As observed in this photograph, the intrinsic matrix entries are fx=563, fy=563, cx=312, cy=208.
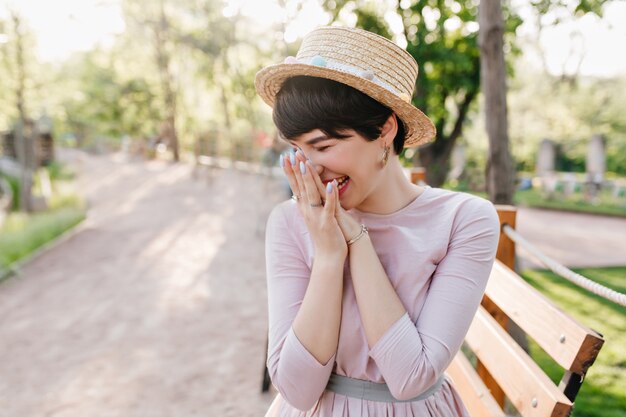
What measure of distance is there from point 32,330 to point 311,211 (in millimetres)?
5050

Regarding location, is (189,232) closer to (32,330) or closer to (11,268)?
(11,268)

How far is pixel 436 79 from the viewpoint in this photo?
5.79 m

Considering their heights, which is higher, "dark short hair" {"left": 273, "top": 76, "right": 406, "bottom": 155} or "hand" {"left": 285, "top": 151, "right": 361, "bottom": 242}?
"dark short hair" {"left": 273, "top": 76, "right": 406, "bottom": 155}

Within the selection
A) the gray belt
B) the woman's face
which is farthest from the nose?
the gray belt

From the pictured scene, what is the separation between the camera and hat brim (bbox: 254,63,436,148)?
138 centimetres

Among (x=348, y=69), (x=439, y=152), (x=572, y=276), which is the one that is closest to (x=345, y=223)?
(x=348, y=69)

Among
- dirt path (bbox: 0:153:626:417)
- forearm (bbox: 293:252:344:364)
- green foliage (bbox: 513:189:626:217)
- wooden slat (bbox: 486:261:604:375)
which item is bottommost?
green foliage (bbox: 513:189:626:217)

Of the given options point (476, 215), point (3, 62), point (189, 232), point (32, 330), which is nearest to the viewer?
point (476, 215)

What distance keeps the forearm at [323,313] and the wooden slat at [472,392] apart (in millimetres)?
690

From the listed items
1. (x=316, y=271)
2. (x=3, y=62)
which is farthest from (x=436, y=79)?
(x=3, y=62)

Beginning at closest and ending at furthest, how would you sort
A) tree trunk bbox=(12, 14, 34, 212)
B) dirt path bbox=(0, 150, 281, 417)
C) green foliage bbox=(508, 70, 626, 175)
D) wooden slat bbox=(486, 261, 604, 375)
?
wooden slat bbox=(486, 261, 604, 375)
dirt path bbox=(0, 150, 281, 417)
tree trunk bbox=(12, 14, 34, 212)
green foliage bbox=(508, 70, 626, 175)

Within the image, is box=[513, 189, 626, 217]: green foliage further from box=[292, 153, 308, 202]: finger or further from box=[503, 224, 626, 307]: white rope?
box=[292, 153, 308, 202]: finger

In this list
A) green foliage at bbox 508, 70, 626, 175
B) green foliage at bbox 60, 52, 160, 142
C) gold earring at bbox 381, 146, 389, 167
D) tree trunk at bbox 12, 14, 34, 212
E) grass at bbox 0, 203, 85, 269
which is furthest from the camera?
green foliage at bbox 60, 52, 160, 142

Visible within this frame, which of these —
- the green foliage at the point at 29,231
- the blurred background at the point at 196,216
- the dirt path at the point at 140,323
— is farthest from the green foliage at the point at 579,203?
the green foliage at the point at 29,231
